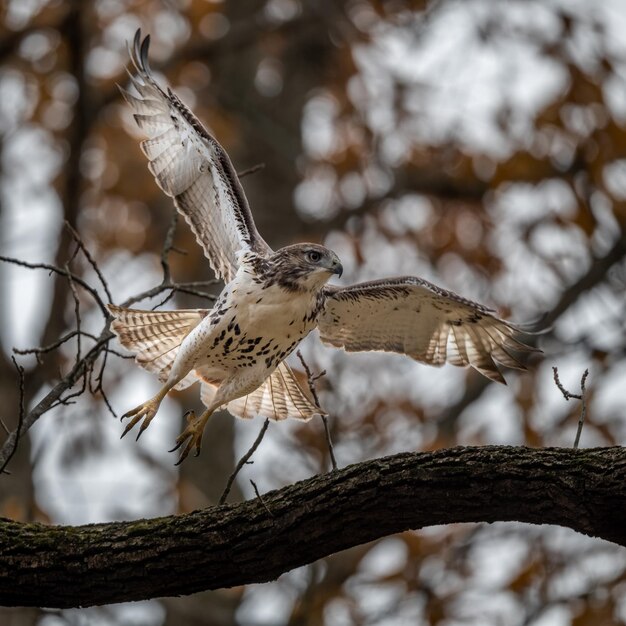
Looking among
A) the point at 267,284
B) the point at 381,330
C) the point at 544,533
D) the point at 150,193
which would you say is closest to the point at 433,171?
the point at 150,193

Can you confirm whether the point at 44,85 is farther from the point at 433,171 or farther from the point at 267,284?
the point at 267,284

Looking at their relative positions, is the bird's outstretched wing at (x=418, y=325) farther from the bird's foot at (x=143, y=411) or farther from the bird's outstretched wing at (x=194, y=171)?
the bird's foot at (x=143, y=411)

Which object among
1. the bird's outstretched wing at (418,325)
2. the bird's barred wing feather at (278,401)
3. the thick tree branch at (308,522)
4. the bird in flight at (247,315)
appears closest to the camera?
the thick tree branch at (308,522)

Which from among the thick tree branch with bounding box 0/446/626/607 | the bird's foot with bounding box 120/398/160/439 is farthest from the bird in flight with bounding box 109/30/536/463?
the thick tree branch with bounding box 0/446/626/607

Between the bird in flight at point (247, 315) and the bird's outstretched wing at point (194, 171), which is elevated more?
the bird's outstretched wing at point (194, 171)

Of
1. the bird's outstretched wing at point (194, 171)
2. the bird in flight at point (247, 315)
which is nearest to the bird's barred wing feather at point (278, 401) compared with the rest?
the bird in flight at point (247, 315)

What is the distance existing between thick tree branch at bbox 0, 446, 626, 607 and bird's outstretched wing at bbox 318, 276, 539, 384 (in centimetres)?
184

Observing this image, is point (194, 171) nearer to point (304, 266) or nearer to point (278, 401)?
point (304, 266)

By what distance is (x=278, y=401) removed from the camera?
20.2 ft

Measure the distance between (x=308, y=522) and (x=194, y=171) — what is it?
244 cm

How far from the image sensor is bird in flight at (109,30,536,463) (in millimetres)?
5434

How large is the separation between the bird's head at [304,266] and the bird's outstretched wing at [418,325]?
33cm

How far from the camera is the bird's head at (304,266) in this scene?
5.47 m

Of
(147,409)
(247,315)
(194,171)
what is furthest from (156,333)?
(194,171)
